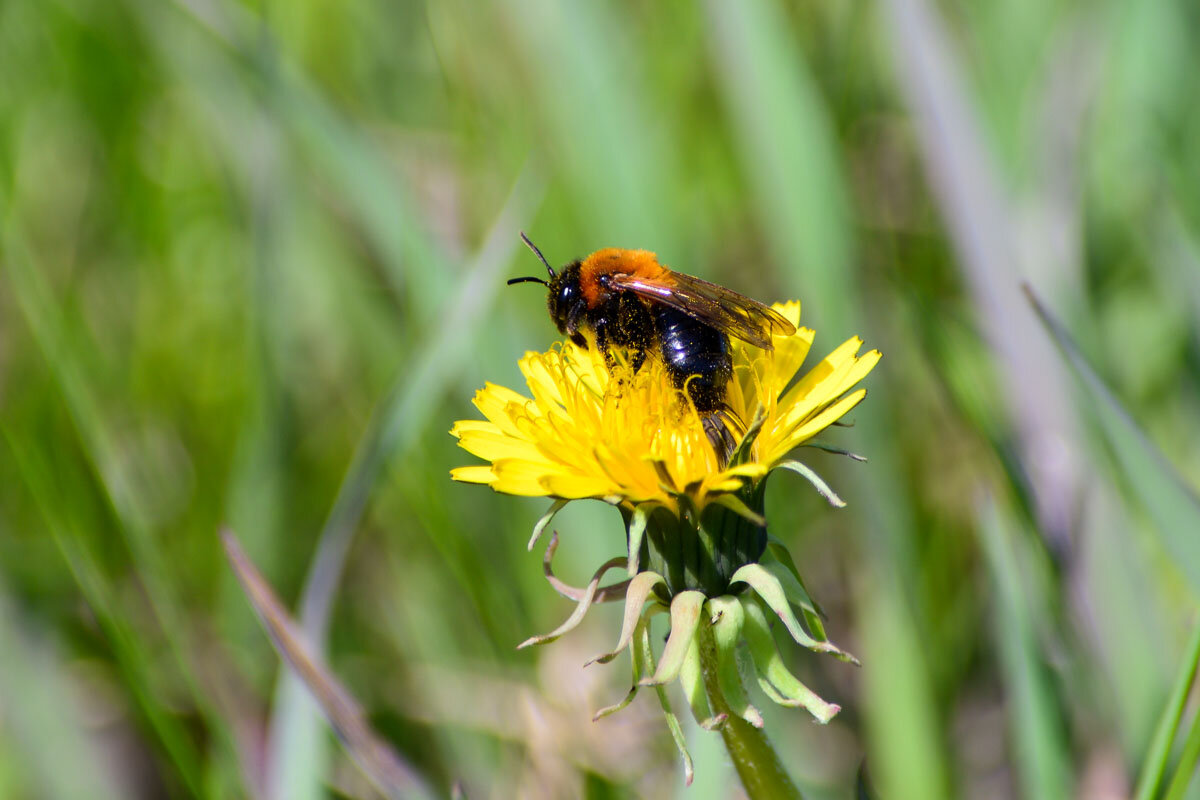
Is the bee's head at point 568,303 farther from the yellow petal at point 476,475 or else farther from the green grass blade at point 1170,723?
the green grass blade at point 1170,723

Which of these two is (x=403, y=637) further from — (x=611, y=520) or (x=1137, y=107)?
(x=1137, y=107)

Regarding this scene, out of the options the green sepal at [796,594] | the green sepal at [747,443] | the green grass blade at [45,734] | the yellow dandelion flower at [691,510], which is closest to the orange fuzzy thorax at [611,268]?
the yellow dandelion flower at [691,510]

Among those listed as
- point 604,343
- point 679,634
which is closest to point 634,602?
point 679,634

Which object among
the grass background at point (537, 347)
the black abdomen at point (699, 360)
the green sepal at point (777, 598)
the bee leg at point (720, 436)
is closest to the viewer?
the green sepal at point (777, 598)

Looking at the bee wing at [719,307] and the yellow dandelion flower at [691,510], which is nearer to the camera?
the yellow dandelion flower at [691,510]

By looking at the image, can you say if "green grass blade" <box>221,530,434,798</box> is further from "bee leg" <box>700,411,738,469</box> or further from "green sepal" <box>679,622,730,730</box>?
"bee leg" <box>700,411,738,469</box>

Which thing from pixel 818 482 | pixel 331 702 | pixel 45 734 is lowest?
pixel 45 734

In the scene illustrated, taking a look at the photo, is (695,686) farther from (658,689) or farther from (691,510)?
(691,510)
